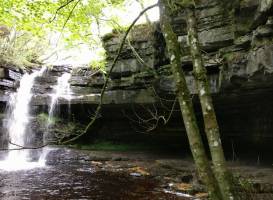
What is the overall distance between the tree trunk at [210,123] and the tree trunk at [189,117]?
11cm

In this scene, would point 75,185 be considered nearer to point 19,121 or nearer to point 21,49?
point 19,121

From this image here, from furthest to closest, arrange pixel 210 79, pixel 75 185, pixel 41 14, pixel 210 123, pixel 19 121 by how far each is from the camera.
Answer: pixel 19 121, pixel 210 79, pixel 41 14, pixel 75 185, pixel 210 123

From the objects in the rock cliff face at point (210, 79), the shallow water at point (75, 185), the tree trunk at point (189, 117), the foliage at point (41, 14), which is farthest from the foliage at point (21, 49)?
the tree trunk at point (189, 117)

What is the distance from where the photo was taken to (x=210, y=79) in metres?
11.4

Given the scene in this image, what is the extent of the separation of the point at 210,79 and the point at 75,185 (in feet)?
19.8

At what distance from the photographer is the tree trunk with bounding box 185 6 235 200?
4.00 metres

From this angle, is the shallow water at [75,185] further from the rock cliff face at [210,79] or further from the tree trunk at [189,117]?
the tree trunk at [189,117]

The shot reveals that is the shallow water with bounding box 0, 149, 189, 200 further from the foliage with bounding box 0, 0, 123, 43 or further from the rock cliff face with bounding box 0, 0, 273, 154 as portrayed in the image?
the foliage with bounding box 0, 0, 123, 43

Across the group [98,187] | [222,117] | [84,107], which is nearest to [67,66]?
Answer: [84,107]

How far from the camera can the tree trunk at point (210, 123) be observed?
13.1 feet

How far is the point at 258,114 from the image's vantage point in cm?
1271

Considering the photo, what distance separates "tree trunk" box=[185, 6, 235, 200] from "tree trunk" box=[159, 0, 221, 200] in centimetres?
11

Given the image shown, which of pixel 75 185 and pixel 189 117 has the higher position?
pixel 189 117

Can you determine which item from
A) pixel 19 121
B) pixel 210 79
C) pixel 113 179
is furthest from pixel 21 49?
pixel 210 79
